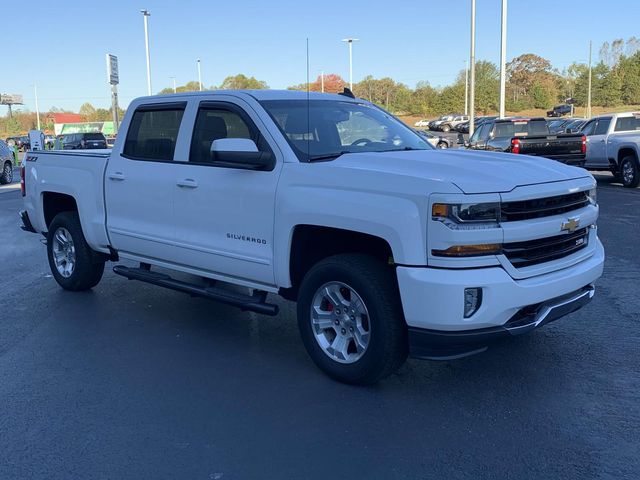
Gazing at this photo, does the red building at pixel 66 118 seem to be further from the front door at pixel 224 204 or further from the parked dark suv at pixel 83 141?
the front door at pixel 224 204

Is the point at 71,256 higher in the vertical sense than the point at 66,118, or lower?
lower

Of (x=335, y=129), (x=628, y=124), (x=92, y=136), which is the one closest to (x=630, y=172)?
(x=628, y=124)

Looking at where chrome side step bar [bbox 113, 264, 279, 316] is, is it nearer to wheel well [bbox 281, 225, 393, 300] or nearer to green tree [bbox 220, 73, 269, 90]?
wheel well [bbox 281, 225, 393, 300]

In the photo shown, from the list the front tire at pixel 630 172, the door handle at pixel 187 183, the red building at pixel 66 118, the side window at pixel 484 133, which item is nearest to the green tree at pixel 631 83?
the side window at pixel 484 133

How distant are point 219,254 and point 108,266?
4.14 metres

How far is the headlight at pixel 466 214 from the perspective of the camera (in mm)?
3836

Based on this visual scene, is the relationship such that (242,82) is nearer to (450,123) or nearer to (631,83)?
(450,123)

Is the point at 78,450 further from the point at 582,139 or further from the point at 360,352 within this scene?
the point at 582,139

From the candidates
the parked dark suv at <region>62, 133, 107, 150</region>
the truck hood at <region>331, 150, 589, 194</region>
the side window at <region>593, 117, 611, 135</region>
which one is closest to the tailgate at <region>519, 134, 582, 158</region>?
the side window at <region>593, 117, 611, 135</region>

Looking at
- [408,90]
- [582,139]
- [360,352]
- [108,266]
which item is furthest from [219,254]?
[408,90]

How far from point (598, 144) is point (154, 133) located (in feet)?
46.9

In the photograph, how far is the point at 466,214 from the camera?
3.86 meters

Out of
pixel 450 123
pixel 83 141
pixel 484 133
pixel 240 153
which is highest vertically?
pixel 450 123

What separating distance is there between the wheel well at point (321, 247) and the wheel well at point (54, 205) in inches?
138
